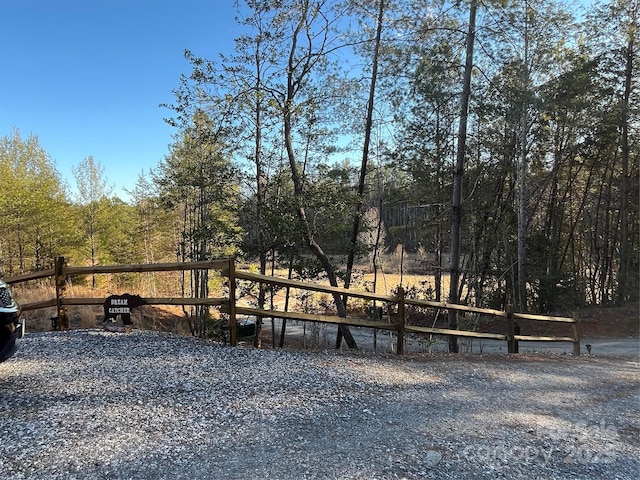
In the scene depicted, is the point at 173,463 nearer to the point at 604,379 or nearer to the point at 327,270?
the point at 604,379

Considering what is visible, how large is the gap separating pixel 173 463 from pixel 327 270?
352 inches

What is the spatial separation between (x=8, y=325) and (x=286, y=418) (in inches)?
90.7

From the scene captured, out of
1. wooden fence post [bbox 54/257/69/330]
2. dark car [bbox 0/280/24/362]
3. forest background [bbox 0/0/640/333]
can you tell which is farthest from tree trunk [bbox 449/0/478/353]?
dark car [bbox 0/280/24/362]

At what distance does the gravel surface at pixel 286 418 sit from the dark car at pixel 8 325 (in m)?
0.44

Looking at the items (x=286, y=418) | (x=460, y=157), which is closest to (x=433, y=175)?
(x=460, y=157)

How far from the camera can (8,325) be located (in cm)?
331

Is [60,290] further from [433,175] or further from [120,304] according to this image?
[433,175]

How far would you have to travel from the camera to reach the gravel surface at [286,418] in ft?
8.53

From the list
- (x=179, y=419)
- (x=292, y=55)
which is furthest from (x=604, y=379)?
(x=292, y=55)

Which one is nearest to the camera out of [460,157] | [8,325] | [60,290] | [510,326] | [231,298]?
[8,325]

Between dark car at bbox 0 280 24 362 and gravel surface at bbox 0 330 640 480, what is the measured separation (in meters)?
0.44

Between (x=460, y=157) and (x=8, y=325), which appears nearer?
(x=8, y=325)

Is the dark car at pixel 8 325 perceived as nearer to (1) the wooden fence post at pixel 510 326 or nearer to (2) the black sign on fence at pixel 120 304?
(2) the black sign on fence at pixel 120 304

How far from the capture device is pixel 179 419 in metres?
3.17
